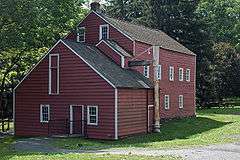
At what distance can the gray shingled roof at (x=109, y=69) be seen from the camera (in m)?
34.5

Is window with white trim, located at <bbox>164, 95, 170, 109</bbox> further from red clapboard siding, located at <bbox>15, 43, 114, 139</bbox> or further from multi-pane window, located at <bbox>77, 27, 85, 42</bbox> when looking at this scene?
red clapboard siding, located at <bbox>15, 43, 114, 139</bbox>

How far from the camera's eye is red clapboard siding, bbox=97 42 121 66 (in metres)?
38.9

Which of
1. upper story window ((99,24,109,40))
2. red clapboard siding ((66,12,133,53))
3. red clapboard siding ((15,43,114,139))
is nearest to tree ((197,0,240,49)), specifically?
red clapboard siding ((66,12,133,53))

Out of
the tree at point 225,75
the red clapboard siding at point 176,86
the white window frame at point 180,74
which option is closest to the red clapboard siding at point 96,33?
the red clapboard siding at point 176,86

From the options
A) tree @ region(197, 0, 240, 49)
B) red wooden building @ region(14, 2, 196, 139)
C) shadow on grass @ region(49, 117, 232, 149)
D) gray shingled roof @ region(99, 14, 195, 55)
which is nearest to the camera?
shadow on grass @ region(49, 117, 232, 149)

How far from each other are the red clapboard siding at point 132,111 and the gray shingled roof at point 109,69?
596mm

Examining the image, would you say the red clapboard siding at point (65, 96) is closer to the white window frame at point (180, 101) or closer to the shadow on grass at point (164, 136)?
the shadow on grass at point (164, 136)

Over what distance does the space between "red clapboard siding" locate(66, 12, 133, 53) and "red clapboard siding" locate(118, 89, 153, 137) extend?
16.0 ft

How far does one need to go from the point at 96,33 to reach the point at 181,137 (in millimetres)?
12201

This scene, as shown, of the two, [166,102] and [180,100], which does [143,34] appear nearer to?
[166,102]

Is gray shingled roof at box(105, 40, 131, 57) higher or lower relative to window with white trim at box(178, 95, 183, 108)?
higher

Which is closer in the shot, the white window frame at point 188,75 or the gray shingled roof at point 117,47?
the gray shingled roof at point 117,47

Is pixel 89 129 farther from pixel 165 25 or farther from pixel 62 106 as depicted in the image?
pixel 165 25

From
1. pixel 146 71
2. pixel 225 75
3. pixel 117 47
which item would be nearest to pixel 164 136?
pixel 146 71
